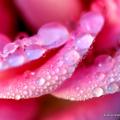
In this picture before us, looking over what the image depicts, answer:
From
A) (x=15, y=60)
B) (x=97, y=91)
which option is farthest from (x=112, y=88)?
(x=15, y=60)

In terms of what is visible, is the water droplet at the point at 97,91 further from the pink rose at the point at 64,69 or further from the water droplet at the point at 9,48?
the water droplet at the point at 9,48

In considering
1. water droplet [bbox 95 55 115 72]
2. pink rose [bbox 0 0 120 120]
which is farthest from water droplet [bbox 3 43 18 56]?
water droplet [bbox 95 55 115 72]

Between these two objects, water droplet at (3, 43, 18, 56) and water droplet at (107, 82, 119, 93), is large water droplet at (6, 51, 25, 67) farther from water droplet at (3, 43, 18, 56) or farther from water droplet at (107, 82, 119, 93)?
water droplet at (107, 82, 119, 93)

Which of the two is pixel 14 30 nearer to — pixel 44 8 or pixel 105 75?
pixel 44 8

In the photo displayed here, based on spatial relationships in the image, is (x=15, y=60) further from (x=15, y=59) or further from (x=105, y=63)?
(x=105, y=63)

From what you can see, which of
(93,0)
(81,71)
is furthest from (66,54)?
(93,0)
